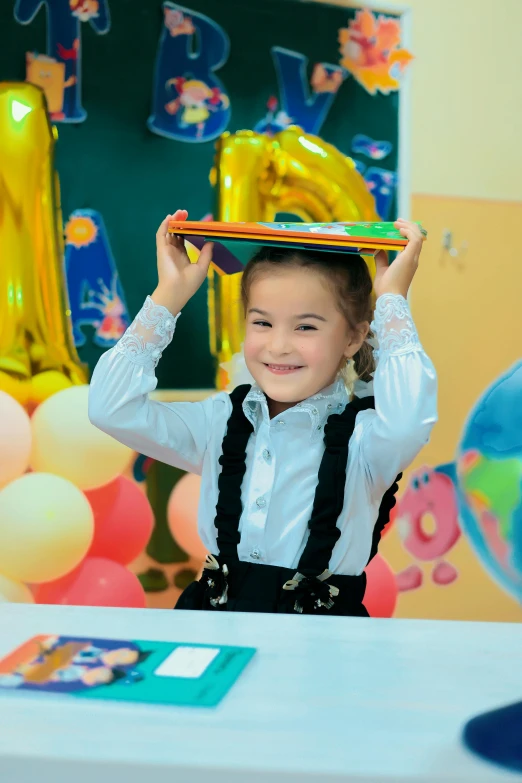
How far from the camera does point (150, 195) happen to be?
236 cm

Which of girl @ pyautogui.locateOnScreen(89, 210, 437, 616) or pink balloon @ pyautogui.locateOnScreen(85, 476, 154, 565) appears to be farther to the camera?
pink balloon @ pyautogui.locateOnScreen(85, 476, 154, 565)

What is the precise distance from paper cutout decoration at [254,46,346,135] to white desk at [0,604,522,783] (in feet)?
6.34

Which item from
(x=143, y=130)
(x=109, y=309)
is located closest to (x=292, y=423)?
(x=109, y=309)

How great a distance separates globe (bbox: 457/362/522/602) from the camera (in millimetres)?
544

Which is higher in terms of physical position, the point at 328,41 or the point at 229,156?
the point at 328,41

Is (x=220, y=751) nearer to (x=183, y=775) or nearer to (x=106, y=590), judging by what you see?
(x=183, y=775)

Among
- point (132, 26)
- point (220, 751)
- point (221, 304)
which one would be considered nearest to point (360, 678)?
point (220, 751)

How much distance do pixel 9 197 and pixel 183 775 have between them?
160 centimetres

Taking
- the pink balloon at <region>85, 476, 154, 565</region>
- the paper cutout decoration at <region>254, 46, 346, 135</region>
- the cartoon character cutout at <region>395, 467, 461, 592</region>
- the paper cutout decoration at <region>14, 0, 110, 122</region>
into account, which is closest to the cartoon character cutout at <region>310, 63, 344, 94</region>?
the paper cutout decoration at <region>254, 46, 346, 135</region>

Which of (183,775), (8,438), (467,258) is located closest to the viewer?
(183,775)

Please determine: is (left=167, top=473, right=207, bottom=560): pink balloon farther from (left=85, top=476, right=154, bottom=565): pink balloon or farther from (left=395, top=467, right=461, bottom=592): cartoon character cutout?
(left=395, top=467, right=461, bottom=592): cartoon character cutout

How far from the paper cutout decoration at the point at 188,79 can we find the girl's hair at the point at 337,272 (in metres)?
1.15

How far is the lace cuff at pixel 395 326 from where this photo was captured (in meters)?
1.21

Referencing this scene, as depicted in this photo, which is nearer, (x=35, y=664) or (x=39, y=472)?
(x=35, y=664)
